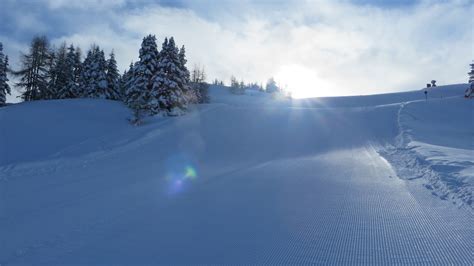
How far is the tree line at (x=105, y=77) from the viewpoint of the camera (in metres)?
30.9

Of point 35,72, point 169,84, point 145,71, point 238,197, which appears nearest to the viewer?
point 238,197

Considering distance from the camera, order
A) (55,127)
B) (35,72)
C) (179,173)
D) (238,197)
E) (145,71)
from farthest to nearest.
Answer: (35,72), (145,71), (55,127), (179,173), (238,197)

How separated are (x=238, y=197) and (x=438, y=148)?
10.1 metres

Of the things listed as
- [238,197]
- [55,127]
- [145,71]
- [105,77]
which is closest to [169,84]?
[145,71]

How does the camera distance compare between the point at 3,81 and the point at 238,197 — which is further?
the point at 3,81

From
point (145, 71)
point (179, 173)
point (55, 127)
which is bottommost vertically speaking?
point (179, 173)

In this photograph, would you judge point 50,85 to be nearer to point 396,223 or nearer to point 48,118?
point 48,118

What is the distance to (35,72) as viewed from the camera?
40625mm

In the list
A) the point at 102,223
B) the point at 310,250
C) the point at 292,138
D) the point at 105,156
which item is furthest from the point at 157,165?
the point at 310,250

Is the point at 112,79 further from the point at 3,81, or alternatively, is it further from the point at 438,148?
the point at 438,148

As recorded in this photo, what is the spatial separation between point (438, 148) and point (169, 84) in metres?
22.4

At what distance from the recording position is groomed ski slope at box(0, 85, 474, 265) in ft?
19.5

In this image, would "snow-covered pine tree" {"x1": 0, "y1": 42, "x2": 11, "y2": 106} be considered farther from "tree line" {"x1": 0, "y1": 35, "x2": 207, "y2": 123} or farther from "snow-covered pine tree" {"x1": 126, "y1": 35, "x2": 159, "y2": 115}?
"snow-covered pine tree" {"x1": 126, "y1": 35, "x2": 159, "y2": 115}

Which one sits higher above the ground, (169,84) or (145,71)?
(145,71)
